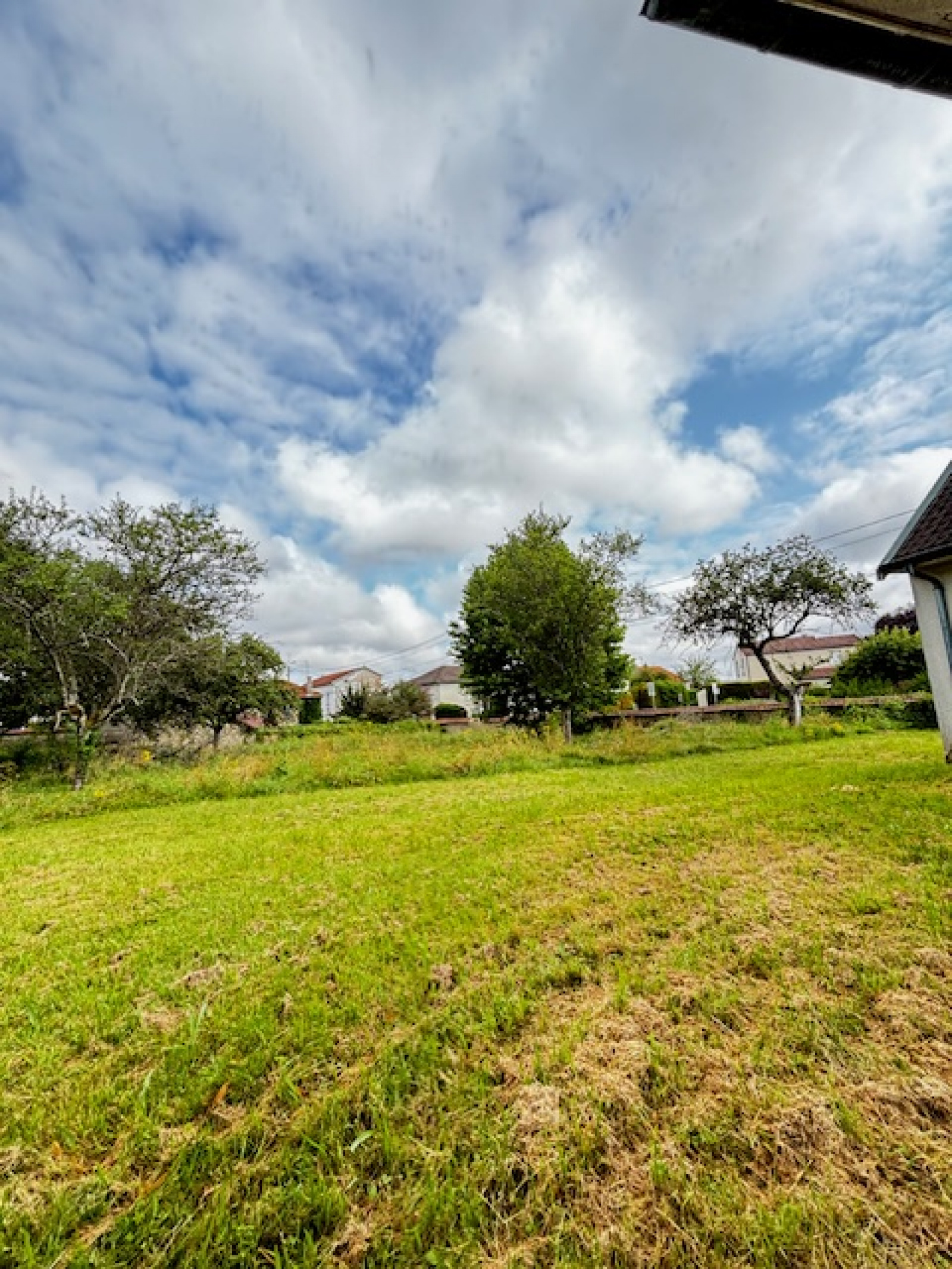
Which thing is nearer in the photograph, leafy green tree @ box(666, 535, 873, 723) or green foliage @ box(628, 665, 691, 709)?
leafy green tree @ box(666, 535, 873, 723)

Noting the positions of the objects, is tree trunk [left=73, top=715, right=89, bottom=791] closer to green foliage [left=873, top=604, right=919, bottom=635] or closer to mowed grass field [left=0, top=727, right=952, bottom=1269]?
mowed grass field [left=0, top=727, right=952, bottom=1269]

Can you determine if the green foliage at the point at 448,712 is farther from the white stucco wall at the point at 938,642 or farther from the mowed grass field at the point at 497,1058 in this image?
the mowed grass field at the point at 497,1058

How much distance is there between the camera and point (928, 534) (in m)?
6.57

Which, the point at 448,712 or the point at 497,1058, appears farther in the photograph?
the point at 448,712

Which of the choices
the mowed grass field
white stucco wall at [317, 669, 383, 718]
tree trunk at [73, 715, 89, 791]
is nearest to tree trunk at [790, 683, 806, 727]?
the mowed grass field

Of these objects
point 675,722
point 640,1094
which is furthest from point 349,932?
point 675,722

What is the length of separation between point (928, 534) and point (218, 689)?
744 inches

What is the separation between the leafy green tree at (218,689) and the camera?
14.0 metres

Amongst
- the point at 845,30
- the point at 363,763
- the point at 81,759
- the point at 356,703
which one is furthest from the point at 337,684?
the point at 845,30

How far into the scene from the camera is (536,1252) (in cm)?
123

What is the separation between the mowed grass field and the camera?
1303mm

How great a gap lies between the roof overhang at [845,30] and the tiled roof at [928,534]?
617 centimetres

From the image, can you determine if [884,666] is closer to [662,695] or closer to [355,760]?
[662,695]

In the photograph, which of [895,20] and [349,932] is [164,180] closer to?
[895,20]
